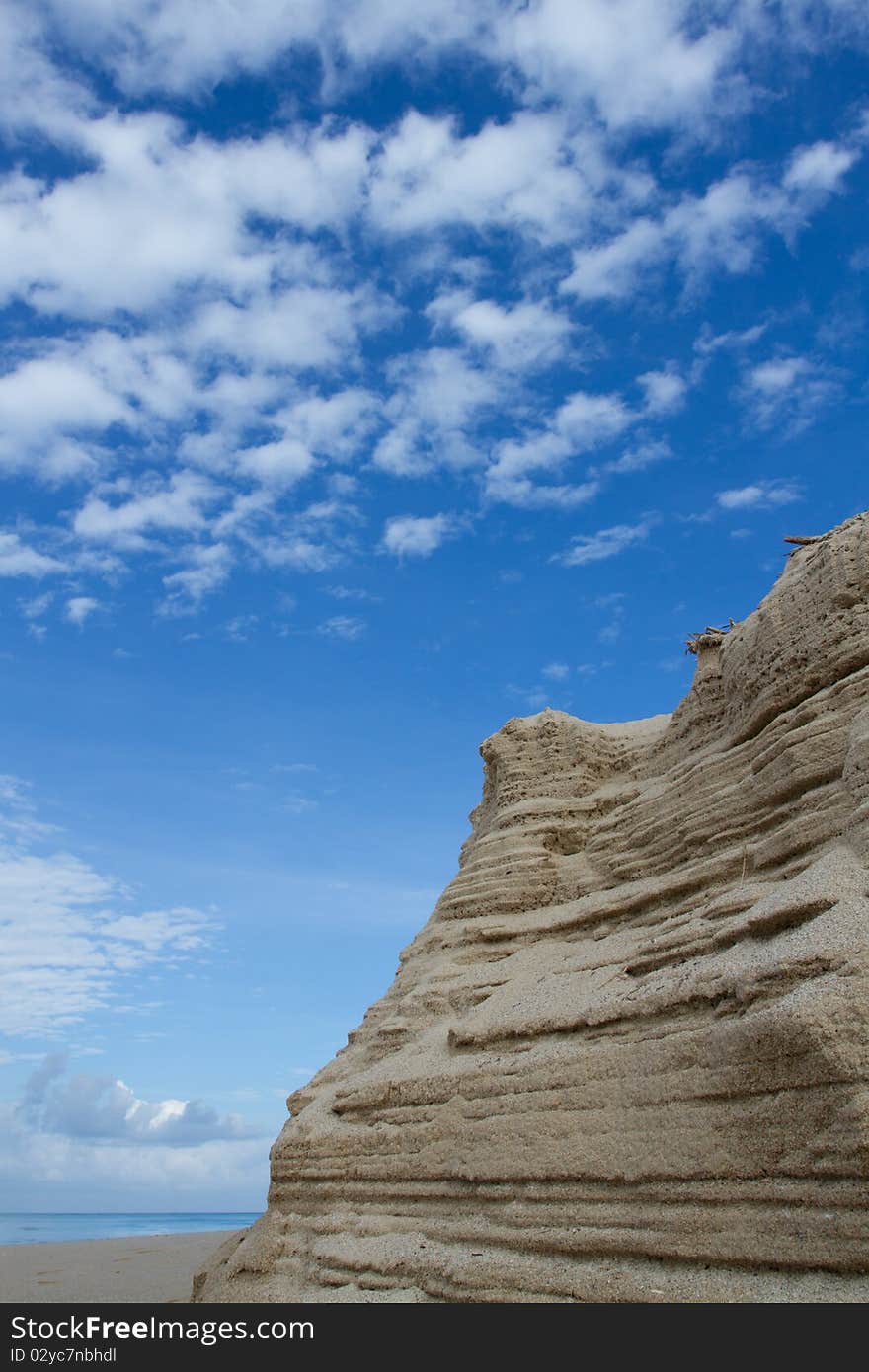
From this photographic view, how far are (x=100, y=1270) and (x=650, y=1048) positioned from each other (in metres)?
20.8

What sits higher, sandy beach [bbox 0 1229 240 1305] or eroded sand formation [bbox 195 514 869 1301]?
eroded sand formation [bbox 195 514 869 1301]

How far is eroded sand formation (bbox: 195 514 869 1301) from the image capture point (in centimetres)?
799

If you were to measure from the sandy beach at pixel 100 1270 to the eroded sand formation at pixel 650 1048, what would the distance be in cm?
525

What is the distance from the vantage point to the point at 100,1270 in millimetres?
24531

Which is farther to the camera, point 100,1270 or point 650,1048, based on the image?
point 100,1270

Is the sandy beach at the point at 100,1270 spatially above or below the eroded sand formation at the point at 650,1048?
below

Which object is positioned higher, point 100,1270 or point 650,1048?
point 650,1048

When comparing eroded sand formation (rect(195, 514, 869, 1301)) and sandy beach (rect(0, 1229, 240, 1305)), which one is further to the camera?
sandy beach (rect(0, 1229, 240, 1305))

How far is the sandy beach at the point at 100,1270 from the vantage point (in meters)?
19.6

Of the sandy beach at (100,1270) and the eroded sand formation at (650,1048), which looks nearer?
the eroded sand formation at (650,1048)

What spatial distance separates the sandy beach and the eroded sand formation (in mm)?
5246

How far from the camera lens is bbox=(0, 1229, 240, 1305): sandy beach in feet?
64.3
